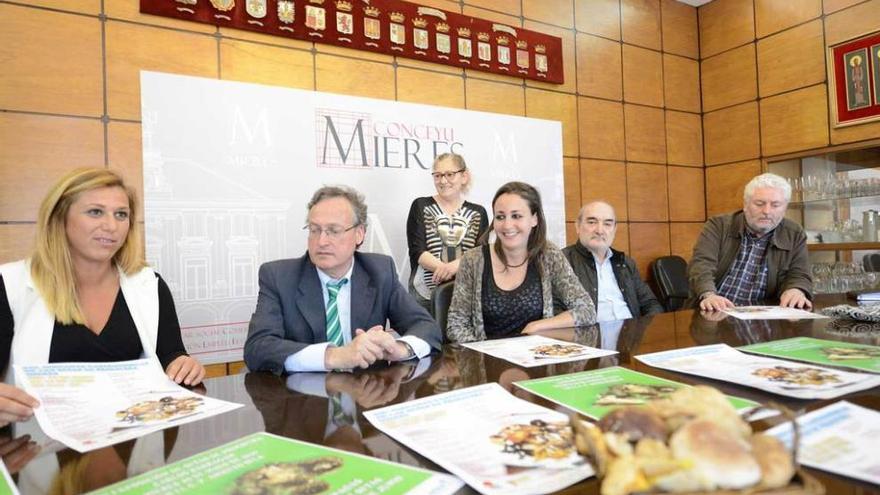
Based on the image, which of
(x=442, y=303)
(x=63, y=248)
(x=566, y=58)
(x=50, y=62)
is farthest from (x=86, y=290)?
(x=566, y=58)

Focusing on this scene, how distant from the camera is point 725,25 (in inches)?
224

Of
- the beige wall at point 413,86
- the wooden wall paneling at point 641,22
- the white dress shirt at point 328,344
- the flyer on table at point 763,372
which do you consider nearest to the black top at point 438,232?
the beige wall at point 413,86

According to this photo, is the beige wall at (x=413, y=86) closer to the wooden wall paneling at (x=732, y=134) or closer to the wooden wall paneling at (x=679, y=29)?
the wooden wall paneling at (x=679, y=29)

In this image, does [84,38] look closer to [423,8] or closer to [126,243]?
[126,243]

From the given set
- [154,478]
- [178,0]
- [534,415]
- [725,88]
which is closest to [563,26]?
[725,88]

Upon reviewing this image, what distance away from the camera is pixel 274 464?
0.78m

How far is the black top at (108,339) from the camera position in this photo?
1.67m

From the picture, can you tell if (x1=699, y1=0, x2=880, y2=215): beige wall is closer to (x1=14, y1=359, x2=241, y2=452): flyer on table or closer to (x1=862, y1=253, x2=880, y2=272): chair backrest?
(x1=862, y1=253, x2=880, y2=272): chair backrest

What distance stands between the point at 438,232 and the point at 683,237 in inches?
140

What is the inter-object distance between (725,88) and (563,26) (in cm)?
201

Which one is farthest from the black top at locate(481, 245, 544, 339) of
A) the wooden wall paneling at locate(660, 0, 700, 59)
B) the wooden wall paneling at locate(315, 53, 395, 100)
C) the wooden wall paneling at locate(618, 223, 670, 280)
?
the wooden wall paneling at locate(660, 0, 700, 59)

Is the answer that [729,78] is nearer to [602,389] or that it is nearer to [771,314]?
[771,314]

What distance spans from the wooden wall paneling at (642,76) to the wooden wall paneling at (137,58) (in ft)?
13.4

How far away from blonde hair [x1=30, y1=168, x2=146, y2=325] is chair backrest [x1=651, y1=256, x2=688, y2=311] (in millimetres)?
4851
